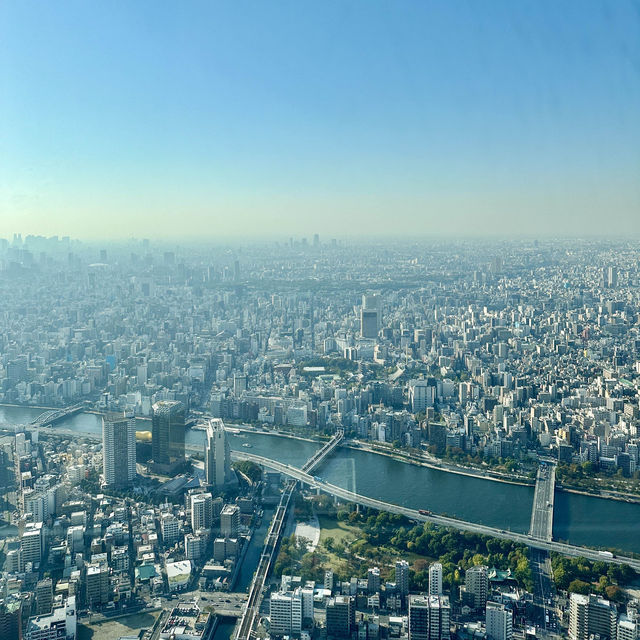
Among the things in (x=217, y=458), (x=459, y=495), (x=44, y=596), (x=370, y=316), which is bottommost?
(x=459, y=495)

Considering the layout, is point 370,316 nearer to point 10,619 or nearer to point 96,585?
point 96,585

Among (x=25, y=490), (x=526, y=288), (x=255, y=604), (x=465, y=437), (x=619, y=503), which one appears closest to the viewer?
(x=255, y=604)

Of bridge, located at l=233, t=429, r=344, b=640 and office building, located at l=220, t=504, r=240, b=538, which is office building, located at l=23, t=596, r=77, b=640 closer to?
bridge, located at l=233, t=429, r=344, b=640

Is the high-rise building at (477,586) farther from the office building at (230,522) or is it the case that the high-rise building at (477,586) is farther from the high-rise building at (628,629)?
the office building at (230,522)

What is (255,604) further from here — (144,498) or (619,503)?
(619,503)

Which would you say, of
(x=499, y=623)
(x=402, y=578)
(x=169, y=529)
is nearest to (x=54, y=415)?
(x=169, y=529)

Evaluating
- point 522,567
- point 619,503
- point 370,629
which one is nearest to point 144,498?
point 370,629
